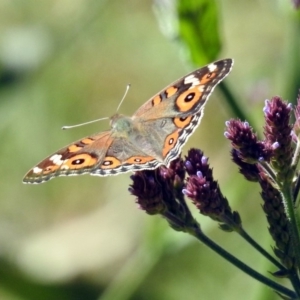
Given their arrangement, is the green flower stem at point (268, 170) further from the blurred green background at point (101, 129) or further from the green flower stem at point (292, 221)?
the blurred green background at point (101, 129)

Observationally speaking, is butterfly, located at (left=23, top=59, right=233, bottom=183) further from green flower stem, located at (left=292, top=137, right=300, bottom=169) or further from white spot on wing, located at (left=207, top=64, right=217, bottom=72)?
green flower stem, located at (left=292, top=137, right=300, bottom=169)

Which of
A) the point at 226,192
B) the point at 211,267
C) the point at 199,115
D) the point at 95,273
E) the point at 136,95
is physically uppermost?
the point at 199,115

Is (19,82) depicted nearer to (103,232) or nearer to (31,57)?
(31,57)

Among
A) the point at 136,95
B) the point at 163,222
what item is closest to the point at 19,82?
the point at 163,222

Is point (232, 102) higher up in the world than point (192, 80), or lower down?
lower down

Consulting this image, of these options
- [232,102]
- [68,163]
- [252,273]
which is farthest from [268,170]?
[232,102]

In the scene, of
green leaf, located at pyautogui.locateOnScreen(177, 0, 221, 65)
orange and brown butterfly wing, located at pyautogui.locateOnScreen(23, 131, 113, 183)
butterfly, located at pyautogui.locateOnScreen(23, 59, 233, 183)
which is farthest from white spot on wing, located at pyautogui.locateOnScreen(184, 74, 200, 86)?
green leaf, located at pyautogui.locateOnScreen(177, 0, 221, 65)

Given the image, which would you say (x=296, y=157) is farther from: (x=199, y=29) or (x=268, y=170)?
(x=199, y=29)
